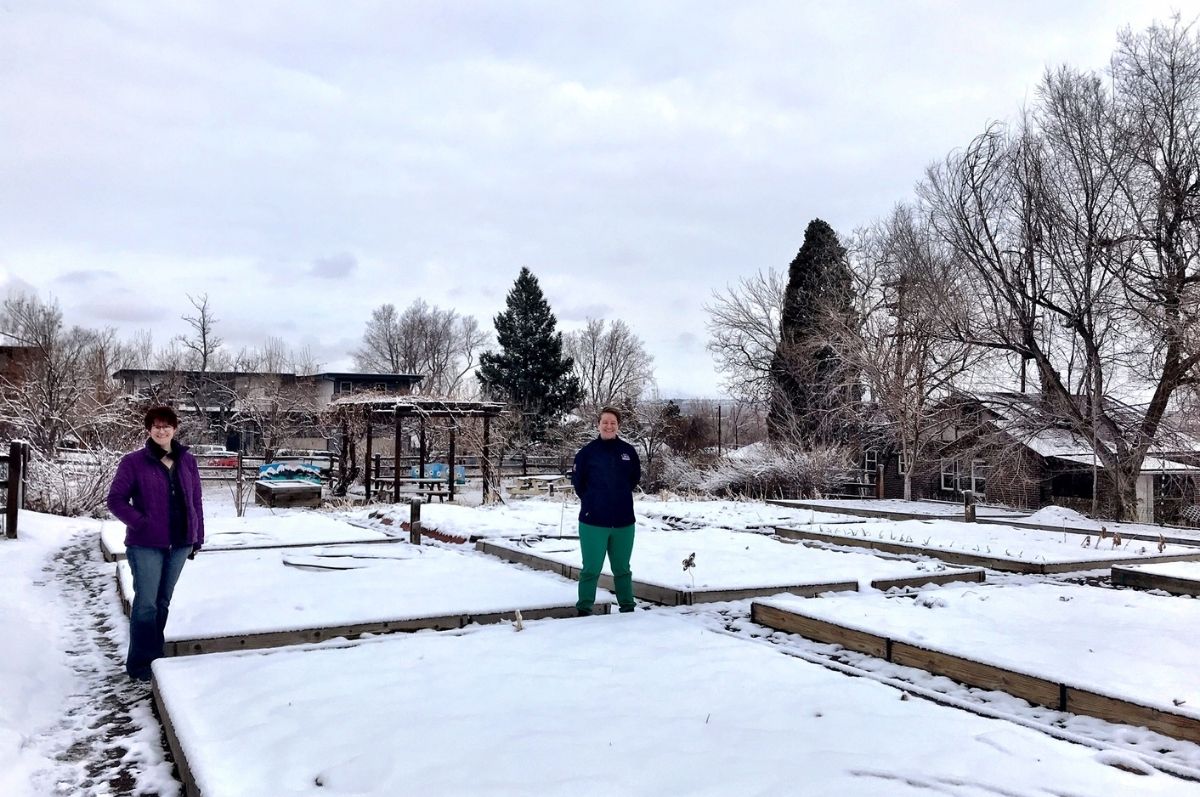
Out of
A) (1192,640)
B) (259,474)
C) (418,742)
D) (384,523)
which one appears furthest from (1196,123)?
(259,474)

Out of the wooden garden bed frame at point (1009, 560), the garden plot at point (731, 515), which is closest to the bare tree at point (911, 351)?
the garden plot at point (731, 515)

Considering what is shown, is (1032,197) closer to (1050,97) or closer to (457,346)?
(1050,97)

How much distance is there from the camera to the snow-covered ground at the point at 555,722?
3213 millimetres

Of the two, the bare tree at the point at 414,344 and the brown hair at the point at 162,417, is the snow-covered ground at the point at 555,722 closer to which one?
the brown hair at the point at 162,417

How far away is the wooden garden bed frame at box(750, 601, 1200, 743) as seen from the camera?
154 inches

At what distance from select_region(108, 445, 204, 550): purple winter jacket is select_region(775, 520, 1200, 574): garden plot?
7.82 m

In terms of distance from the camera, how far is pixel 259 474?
77.6 ft

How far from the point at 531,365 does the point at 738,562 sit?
3363cm

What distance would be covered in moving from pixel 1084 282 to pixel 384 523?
14.8 metres

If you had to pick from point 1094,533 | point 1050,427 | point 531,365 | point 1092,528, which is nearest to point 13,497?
point 1094,533

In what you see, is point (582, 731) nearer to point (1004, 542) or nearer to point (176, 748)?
point (176, 748)

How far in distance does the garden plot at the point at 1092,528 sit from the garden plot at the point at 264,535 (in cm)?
927

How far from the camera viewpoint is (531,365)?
4212 centimetres

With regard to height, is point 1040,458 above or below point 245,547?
above
